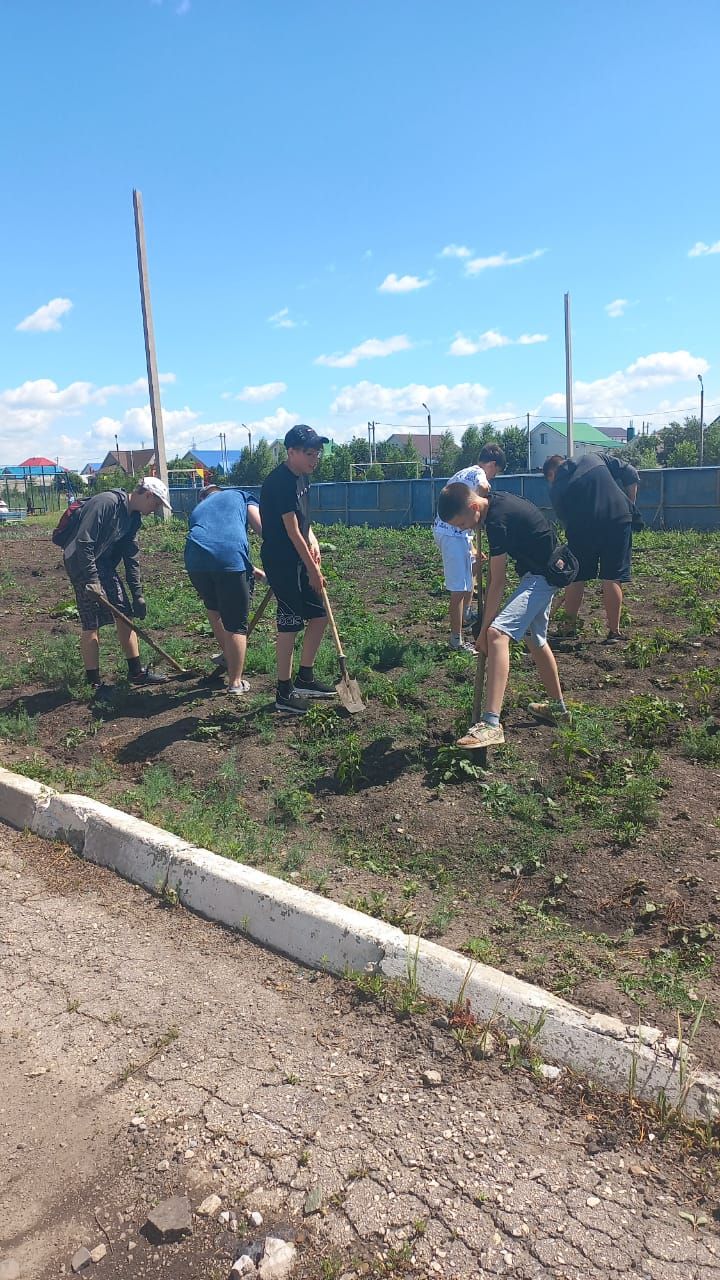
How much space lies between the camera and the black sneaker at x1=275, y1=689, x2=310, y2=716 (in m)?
5.34

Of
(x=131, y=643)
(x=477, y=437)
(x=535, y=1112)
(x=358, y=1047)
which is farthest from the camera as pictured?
(x=477, y=437)

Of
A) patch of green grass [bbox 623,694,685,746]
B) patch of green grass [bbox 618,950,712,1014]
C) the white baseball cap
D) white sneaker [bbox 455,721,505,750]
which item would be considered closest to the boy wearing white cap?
the white baseball cap

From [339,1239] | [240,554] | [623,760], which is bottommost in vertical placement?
[339,1239]

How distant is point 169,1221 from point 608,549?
5635 millimetres

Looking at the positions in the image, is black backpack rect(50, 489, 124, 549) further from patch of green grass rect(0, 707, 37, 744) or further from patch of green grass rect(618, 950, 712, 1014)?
patch of green grass rect(618, 950, 712, 1014)

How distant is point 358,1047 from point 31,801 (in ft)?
8.22

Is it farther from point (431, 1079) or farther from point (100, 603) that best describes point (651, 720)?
point (100, 603)

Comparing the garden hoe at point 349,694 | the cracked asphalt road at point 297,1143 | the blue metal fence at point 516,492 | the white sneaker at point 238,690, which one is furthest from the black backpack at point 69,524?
the blue metal fence at point 516,492

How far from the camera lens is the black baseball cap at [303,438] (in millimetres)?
5348

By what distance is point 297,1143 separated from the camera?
215 cm

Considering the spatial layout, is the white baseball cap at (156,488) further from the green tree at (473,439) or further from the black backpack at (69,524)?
the green tree at (473,439)

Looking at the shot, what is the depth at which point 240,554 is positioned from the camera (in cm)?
575

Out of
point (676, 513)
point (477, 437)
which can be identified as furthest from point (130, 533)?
point (477, 437)

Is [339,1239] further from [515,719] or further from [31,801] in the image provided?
[515,719]
